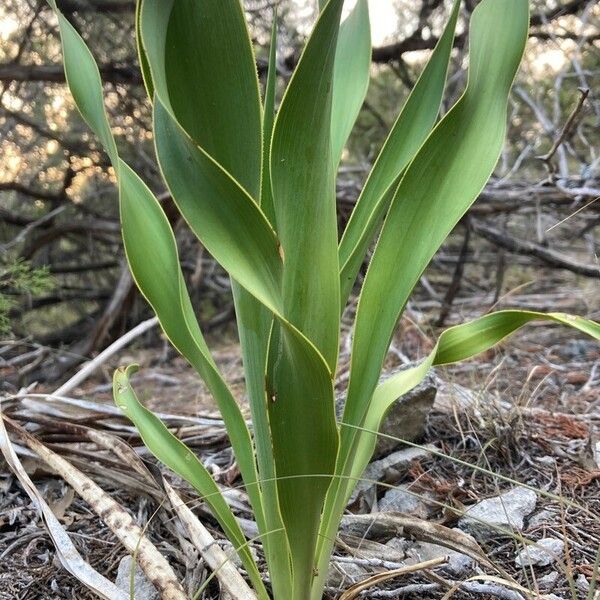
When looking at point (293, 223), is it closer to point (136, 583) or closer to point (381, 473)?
point (136, 583)

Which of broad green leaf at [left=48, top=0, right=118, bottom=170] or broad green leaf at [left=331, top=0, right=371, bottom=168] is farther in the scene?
broad green leaf at [left=331, top=0, right=371, bottom=168]

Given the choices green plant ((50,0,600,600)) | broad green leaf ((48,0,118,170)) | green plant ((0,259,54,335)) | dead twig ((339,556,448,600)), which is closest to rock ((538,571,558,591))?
dead twig ((339,556,448,600))

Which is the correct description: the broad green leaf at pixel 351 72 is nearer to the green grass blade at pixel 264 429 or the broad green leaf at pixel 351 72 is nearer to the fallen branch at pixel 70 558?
the green grass blade at pixel 264 429

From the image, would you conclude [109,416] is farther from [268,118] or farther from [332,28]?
[332,28]

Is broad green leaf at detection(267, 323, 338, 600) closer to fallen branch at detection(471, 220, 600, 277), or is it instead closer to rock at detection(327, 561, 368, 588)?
rock at detection(327, 561, 368, 588)

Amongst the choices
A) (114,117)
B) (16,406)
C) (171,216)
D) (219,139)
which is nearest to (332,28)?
(219,139)

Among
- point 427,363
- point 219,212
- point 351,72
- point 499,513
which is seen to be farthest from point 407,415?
point 219,212

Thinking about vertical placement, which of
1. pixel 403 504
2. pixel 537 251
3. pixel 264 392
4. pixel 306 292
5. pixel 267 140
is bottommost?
pixel 403 504
